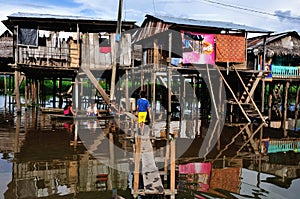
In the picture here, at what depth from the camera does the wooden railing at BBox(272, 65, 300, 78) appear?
20.2 m

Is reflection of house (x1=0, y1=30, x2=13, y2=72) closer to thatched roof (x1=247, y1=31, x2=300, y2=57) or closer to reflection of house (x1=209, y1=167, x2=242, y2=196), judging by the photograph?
thatched roof (x1=247, y1=31, x2=300, y2=57)

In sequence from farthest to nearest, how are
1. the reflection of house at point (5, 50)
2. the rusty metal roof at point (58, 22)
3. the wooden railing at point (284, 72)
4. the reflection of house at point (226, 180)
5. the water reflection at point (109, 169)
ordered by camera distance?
the reflection of house at point (5, 50) → the wooden railing at point (284, 72) → the rusty metal roof at point (58, 22) → the reflection of house at point (226, 180) → the water reflection at point (109, 169)

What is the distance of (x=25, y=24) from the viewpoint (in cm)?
1680

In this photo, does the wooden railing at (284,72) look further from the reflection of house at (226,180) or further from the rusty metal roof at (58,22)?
the reflection of house at (226,180)

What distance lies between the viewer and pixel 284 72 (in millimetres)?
20328

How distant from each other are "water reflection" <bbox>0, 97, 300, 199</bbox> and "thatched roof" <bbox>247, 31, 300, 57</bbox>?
10538mm

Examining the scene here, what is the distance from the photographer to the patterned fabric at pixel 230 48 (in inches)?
669

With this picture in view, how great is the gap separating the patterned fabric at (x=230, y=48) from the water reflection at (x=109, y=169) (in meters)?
6.03

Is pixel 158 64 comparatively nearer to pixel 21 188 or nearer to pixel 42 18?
pixel 42 18

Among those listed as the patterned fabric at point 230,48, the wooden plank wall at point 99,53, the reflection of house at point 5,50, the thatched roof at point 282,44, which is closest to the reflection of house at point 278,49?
the thatched roof at point 282,44

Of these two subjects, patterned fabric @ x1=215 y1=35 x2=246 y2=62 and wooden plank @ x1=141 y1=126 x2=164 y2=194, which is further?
patterned fabric @ x1=215 y1=35 x2=246 y2=62

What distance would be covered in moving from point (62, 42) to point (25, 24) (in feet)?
6.26

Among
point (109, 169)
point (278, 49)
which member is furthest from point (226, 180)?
point (278, 49)

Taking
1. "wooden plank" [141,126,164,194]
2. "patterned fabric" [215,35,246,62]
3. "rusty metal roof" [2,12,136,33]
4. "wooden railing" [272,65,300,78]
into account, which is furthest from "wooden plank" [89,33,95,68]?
"wooden railing" [272,65,300,78]
